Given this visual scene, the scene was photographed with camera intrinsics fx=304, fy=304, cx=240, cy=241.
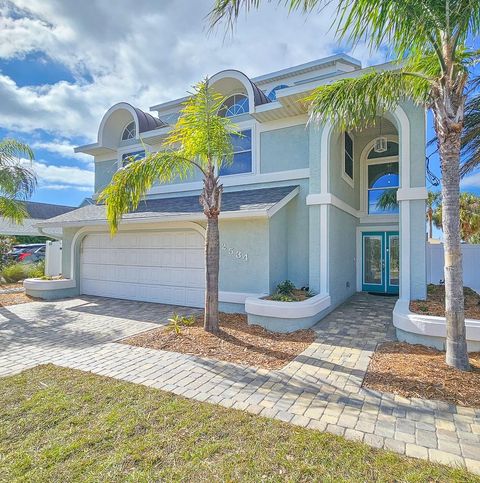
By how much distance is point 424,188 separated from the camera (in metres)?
8.43

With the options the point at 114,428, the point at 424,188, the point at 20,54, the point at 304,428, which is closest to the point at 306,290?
the point at 424,188

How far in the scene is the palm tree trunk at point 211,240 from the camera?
7.20 meters

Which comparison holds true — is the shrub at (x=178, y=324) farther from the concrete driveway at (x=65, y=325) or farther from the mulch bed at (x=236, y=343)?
the concrete driveway at (x=65, y=325)

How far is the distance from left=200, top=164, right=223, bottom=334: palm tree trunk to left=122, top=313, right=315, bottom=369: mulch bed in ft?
1.57

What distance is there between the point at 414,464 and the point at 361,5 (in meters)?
6.02

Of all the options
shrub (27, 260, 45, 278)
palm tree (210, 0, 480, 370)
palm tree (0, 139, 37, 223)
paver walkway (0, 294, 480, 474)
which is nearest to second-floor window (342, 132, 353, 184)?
paver walkway (0, 294, 480, 474)

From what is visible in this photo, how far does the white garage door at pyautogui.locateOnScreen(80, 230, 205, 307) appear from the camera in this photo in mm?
10938

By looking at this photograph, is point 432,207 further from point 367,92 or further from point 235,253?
point 367,92

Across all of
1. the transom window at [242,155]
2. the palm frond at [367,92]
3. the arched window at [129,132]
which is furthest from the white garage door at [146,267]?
the palm frond at [367,92]

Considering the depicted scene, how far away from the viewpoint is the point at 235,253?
390 inches

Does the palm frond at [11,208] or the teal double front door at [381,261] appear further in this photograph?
the teal double front door at [381,261]

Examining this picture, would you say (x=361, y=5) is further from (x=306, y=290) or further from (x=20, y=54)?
(x=20, y=54)

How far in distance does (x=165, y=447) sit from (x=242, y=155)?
10196 millimetres

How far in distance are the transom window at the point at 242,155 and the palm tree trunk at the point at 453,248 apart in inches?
285
